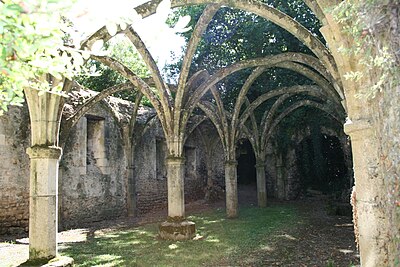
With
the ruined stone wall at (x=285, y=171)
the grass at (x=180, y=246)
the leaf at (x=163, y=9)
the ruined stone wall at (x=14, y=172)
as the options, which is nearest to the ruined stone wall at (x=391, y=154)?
the leaf at (x=163, y=9)

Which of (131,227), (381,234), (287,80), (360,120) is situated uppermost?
(287,80)

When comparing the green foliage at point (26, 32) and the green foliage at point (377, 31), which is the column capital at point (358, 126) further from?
the green foliage at point (26, 32)

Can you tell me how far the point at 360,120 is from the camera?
2.74 meters

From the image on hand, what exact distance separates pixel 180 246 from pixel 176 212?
1.08 metres

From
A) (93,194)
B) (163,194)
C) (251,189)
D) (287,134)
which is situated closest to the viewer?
(93,194)

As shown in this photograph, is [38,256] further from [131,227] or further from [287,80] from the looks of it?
[287,80]

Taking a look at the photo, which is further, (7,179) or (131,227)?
(131,227)

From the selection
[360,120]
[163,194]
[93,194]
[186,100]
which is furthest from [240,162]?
[360,120]

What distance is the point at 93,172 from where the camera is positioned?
12.8 m

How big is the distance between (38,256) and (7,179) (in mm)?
5670

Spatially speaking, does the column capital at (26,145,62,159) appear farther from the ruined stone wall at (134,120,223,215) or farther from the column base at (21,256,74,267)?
the ruined stone wall at (134,120,223,215)

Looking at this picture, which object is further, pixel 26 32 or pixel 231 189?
pixel 231 189

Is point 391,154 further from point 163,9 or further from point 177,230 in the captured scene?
point 177,230

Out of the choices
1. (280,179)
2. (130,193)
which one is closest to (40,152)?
(130,193)
